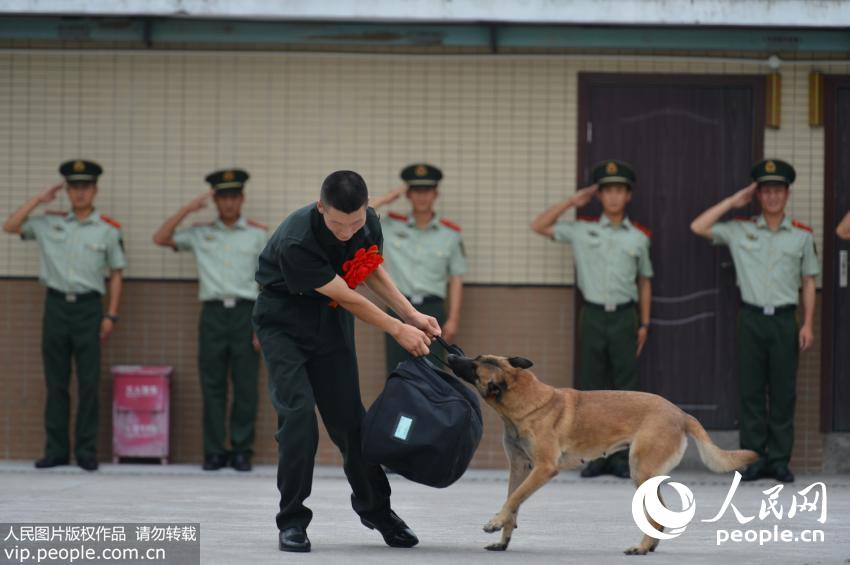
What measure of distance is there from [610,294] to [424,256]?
1408 millimetres

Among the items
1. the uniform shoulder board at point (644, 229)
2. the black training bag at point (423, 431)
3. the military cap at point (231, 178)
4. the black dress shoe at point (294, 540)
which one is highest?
the military cap at point (231, 178)

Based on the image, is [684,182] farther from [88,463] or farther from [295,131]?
Result: [88,463]

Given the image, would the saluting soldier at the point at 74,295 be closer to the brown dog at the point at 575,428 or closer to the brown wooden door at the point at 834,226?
the brown dog at the point at 575,428

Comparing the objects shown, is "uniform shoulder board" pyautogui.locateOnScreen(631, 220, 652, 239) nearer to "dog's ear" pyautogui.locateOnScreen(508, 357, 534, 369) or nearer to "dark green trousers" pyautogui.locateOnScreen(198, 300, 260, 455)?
"dark green trousers" pyautogui.locateOnScreen(198, 300, 260, 455)

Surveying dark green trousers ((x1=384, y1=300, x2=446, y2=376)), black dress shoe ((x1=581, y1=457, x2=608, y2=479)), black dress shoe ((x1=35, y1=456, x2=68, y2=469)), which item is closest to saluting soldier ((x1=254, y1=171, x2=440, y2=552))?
dark green trousers ((x1=384, y1=300, x2=446, y2=376))

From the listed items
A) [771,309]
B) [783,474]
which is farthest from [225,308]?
[783,474]

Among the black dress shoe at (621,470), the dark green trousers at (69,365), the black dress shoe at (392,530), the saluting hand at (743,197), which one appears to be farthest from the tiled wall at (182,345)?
the black dress shoe at (392,530)

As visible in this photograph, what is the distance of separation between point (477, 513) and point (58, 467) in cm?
394

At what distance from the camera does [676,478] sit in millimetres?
11562

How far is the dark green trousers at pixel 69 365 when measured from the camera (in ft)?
38.1

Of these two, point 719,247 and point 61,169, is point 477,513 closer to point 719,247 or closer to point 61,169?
point 719,247

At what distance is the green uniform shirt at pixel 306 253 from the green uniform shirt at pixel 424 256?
14.3ft

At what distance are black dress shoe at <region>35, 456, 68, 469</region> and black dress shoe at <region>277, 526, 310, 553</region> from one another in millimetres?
4958

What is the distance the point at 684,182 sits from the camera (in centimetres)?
1198
